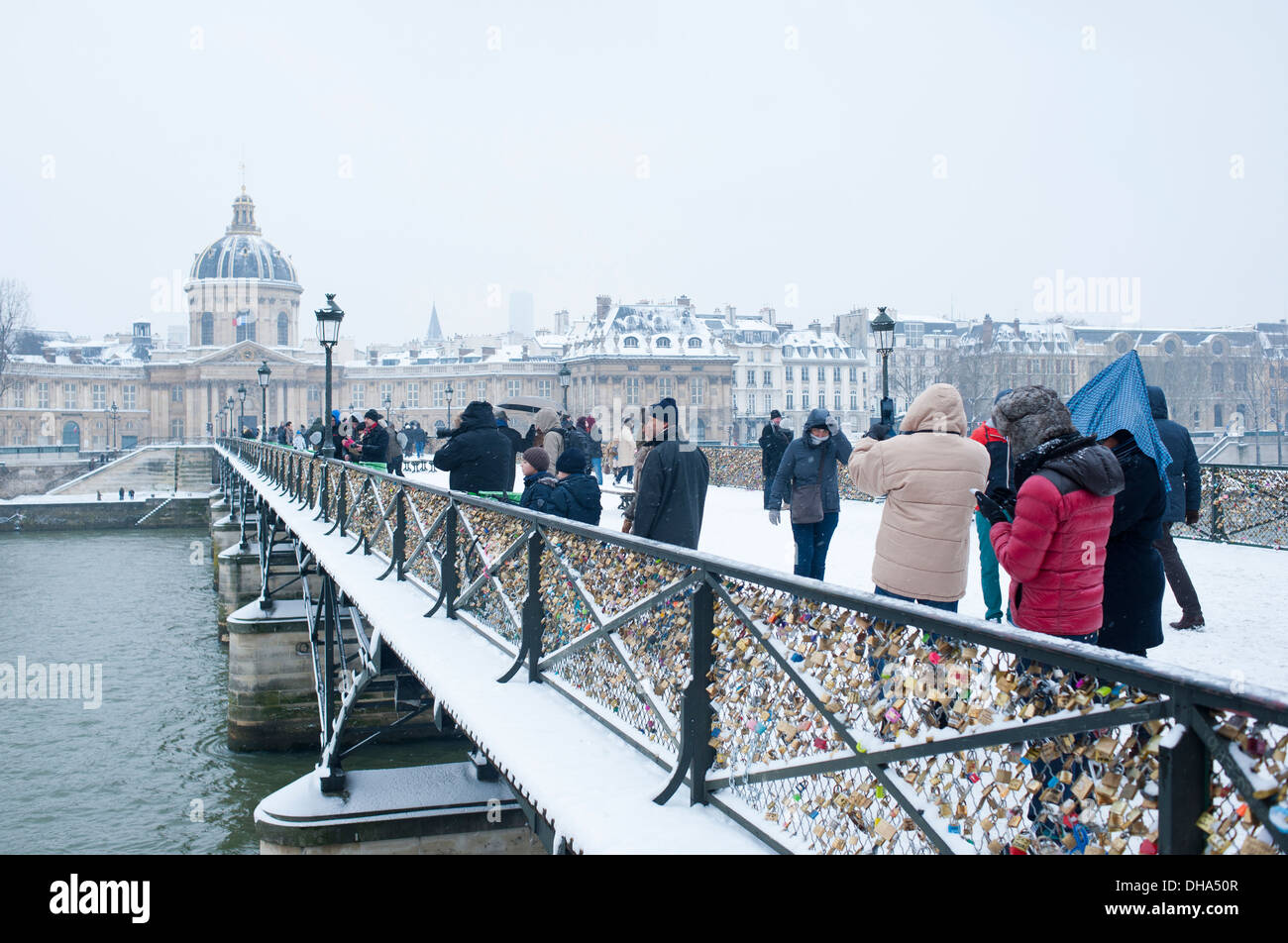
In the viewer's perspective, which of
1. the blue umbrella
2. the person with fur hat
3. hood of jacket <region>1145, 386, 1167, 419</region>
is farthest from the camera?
the person with fur hat

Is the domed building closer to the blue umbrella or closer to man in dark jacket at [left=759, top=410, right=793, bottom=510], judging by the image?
man in dark jacket at [left=759, top=410, right=793, bottom=510]

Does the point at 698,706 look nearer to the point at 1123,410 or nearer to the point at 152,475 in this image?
the point at 1123,410

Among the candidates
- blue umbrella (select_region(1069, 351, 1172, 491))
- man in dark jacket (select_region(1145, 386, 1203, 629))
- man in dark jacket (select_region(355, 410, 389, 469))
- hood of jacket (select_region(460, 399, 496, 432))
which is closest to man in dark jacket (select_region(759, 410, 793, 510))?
man in dark jacket (select_region(355, 410, 389, 469))

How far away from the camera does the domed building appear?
104 metres

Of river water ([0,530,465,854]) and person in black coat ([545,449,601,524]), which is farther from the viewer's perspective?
river water ([0,530,465,854])

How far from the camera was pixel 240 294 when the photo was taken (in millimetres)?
103812

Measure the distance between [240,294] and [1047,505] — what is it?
357ft

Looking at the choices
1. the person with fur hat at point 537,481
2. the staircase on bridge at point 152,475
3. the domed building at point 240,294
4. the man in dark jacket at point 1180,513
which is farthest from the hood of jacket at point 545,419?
the domed building at point 240,294

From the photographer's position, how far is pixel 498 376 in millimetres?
100500

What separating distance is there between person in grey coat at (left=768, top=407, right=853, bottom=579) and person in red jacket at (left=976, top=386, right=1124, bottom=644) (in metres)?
4.36

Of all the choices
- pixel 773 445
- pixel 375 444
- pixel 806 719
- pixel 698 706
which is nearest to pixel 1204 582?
pixel 773 445

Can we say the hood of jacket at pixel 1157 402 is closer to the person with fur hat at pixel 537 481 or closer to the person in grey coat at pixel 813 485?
the person in grey coat at pixel 813 485

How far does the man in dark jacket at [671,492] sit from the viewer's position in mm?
6797
